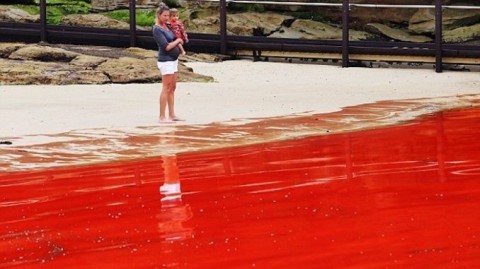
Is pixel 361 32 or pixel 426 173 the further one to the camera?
pixel 361 32

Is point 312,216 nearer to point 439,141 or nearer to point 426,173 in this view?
point 426,173

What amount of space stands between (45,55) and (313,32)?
263 inches

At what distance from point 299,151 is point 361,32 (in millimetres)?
13396

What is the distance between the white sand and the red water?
2.89 m

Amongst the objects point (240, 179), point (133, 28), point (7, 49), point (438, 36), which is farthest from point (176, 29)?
point (133, 28)

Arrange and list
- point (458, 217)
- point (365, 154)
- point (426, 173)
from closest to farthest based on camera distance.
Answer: point (458, 217), point (426, 173), point (365, 154)

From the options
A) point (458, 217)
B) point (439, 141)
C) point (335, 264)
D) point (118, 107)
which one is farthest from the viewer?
point (118, 107)

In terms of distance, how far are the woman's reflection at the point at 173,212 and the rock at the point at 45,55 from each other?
958 centimetres

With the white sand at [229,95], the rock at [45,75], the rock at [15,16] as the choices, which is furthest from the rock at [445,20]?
the rock at [45,75]

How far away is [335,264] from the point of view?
6781 mm

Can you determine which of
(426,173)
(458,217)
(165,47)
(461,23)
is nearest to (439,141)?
(426,173)

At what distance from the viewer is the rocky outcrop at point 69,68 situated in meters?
18.4

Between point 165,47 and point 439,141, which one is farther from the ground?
point 165,47

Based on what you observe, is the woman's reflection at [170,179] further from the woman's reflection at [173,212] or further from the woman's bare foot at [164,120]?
the woman's bare foot at [164,120]
